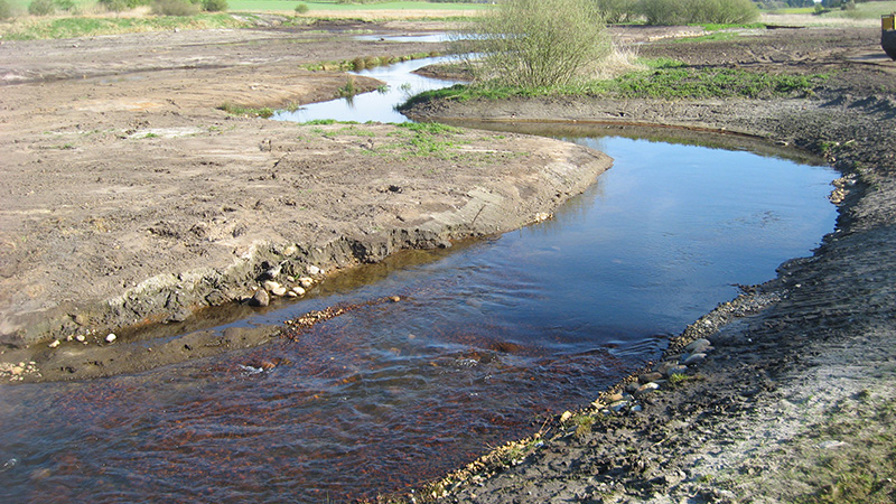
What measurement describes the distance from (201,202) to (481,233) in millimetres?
4711

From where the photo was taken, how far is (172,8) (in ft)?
208

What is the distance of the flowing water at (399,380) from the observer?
18.6 ft

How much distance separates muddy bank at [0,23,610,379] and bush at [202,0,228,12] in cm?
5269

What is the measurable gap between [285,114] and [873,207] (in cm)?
1788

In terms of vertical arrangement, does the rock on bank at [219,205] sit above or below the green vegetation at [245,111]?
below

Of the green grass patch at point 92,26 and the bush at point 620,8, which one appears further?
the bush at point 620,8

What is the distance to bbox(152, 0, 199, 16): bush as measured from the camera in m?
62.8

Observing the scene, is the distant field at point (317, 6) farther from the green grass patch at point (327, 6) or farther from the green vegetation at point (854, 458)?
the green vegetation at point (854, 458)

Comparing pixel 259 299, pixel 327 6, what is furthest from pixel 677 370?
pixel 327 6

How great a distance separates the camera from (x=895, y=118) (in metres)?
17.2

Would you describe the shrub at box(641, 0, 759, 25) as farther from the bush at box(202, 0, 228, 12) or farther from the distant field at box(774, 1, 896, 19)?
the bush at box(202, 0, 228, 12)

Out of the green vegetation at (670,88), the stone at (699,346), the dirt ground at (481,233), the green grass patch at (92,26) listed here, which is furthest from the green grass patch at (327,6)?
the stone at (699,346)

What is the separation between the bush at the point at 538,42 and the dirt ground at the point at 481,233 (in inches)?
87.3

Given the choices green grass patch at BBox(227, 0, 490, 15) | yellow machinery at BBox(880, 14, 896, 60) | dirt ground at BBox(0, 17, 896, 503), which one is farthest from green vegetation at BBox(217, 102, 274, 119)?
green grass patch at BBox(227, 0, 490, 15)
